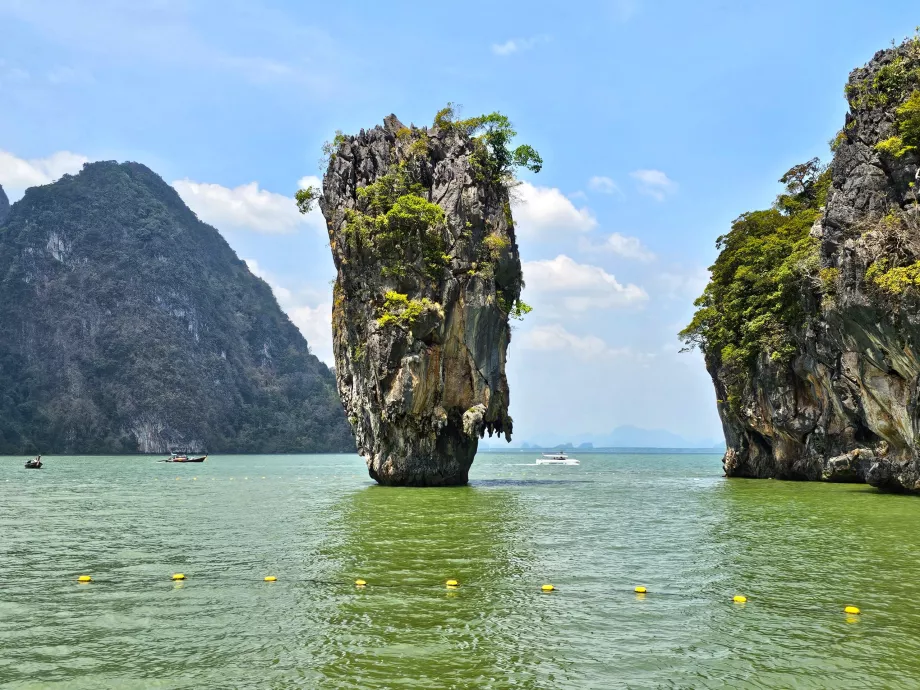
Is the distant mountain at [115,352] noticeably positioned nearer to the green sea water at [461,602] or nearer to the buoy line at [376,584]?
the green sea water at [461,602]

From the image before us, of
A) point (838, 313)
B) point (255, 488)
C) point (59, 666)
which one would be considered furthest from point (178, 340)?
point (59, 666)

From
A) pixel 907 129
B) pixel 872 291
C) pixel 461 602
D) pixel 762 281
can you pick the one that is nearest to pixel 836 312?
pixel 872 291

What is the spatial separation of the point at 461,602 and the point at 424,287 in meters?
28.4

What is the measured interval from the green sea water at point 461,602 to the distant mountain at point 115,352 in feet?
448

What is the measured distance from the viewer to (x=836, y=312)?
33844 mm

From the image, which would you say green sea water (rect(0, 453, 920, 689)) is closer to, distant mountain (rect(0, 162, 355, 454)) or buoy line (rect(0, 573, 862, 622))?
buoy line (rect(0, 573, 862, 622))

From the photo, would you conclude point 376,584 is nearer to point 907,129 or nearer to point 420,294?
point 420,294

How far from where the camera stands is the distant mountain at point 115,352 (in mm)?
148875

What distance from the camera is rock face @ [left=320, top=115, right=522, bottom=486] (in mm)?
39281

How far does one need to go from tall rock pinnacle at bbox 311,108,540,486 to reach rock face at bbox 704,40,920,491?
17387 mm

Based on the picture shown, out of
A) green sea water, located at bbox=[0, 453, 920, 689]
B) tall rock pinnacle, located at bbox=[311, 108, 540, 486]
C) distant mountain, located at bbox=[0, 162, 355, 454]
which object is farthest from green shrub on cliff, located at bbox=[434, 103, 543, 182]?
distant mountain, located at bbox=[0, 162, 355, 454]

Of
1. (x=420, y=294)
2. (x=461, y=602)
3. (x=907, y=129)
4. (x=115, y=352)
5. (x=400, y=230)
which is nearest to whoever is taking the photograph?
(x=461, y=602)

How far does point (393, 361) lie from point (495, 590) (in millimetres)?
25860

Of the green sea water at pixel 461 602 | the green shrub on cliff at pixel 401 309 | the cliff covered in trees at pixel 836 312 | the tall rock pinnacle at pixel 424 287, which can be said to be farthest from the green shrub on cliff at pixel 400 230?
the cliff covered in trees at pixel 836 312
